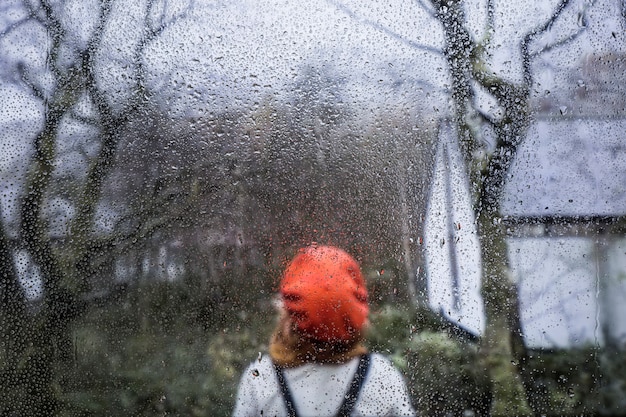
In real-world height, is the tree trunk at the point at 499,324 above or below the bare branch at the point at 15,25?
below

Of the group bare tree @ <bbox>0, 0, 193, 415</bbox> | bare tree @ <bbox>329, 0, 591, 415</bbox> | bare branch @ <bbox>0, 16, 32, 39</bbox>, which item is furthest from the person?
bare branch @ <bbox>0, 16, 32, 39</bbox>

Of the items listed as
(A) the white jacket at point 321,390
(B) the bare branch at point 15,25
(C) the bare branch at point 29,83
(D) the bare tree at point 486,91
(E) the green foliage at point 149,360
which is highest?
(B) the bare branch at point 15,25

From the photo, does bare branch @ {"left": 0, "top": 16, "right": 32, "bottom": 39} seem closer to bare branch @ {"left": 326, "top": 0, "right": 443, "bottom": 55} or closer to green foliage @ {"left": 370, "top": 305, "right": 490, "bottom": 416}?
bare branch @ {"left": 326, "top": 0, "right": 443, "bottom": 55}

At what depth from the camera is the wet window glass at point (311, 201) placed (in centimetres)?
111

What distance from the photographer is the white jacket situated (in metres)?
1.11

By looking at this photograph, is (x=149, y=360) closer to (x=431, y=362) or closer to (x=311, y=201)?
(x=311, y=201)

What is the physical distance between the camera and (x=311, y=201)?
1.13 m

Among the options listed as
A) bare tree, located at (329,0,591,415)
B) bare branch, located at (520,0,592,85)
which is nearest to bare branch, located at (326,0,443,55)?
bare tree, located at (329,0,591,415)

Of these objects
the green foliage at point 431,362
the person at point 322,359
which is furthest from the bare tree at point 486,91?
the person at point 322,359

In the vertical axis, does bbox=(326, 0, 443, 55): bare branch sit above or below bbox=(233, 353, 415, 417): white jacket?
above

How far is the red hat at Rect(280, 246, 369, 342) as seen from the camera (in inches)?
43.6

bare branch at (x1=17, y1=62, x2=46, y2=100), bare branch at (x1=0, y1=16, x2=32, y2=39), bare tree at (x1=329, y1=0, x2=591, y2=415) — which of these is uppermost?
bare branch at (x1=0, y1=16, x2=32, y2=39)

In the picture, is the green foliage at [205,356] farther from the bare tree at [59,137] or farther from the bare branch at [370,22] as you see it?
the bare branch at [370,22]

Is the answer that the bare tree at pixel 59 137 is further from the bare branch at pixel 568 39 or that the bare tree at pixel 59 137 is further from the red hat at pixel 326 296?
the bare branch at pixel 568 39
